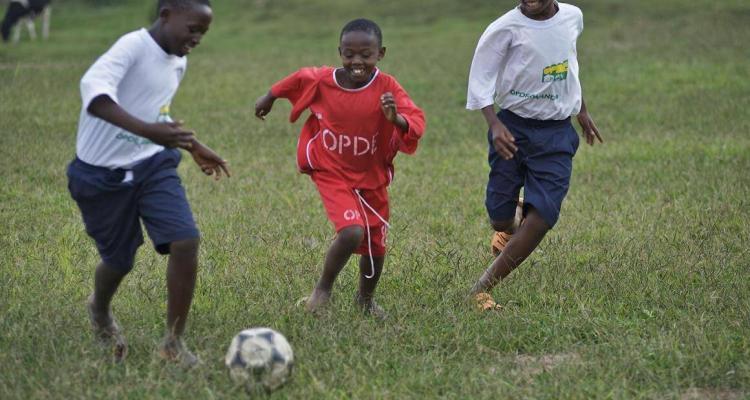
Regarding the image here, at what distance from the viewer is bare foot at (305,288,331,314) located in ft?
17.8

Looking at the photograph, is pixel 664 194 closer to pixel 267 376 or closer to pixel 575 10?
pixel 575 10

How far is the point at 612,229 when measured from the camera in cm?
740

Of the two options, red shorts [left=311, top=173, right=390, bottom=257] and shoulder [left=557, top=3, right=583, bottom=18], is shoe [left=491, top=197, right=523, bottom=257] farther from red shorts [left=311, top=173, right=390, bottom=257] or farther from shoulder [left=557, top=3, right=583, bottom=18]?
shoulder [left=557, top=3, right=583, bottom=18]

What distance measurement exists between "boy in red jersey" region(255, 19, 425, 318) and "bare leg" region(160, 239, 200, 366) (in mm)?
915

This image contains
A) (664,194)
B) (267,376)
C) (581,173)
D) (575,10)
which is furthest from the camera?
(581,173)

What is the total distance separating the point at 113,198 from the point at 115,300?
1.24 metres

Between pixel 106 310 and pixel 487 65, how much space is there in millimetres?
2162

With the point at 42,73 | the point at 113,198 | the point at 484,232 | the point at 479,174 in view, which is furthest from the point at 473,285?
the point at 42,73

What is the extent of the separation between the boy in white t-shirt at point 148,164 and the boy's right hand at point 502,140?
1460 millimetres

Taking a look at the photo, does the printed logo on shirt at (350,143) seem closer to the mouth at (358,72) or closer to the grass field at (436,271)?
the mouth at (358,72)

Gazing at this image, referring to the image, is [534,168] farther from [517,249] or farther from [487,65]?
[487,65]

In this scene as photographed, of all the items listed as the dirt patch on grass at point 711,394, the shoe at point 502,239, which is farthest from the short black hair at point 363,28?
the dirt patch on grass at point 711,394

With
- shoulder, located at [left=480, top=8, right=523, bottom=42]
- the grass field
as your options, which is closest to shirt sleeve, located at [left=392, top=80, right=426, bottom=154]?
shoulder, located at [left=480, top=8, right=523, bottom=42]

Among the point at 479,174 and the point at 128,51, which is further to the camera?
the point at 479,174
